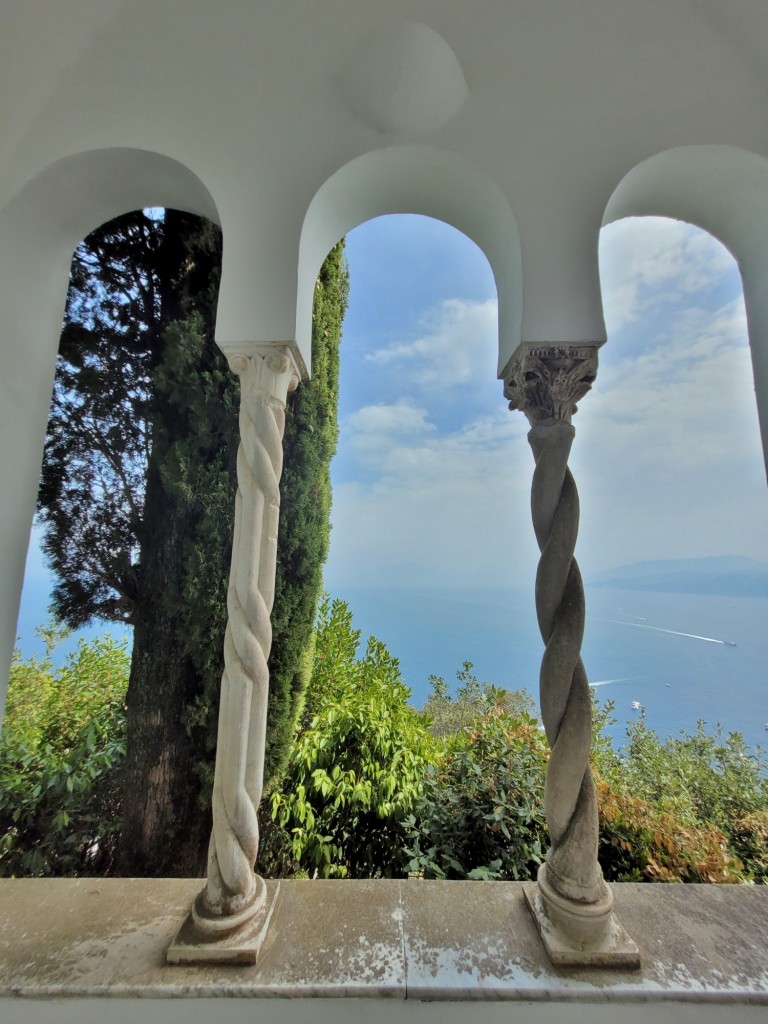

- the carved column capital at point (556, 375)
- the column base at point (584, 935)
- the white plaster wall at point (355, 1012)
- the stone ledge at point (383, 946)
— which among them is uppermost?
the carved column capital at point (556, 375)

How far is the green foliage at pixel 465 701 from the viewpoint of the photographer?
3258mm

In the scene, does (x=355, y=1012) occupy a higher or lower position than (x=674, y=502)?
lower

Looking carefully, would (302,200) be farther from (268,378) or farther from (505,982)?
(505,982)

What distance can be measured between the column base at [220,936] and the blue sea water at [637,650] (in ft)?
6.28

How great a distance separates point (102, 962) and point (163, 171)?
2513 mm

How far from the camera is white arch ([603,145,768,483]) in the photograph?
5.36 ft

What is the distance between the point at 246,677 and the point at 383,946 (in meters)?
0.85

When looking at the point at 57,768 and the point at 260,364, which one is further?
the point at 57,768

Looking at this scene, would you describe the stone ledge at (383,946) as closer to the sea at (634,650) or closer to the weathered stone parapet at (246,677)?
the weathered stone parapet at (246,677)

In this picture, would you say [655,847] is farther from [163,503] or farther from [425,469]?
[425,469]

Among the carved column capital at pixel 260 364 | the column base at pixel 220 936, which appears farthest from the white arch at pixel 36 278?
the column base at pixel 220 936

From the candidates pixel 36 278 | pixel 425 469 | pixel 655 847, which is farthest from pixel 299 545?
pixel 425 469

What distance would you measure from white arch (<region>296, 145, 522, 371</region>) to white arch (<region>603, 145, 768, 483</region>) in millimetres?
413

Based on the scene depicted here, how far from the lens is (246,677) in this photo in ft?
4.52
